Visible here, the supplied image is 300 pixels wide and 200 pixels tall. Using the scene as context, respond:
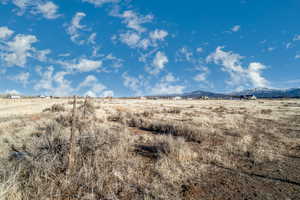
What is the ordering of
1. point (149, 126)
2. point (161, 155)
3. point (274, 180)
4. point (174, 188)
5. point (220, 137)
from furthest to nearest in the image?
point (149, 126)
point (220, 137)
point (161, 155)
point (274, 180)
point (174, 188)

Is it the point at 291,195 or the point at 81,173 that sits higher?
the point at 81,173

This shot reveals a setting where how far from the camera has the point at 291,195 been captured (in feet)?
14.9

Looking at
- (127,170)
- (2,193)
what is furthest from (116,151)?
(2,193)

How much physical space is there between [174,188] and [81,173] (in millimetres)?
2783

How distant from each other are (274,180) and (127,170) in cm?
479

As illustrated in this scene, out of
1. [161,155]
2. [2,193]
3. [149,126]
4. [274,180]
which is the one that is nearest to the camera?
[2,193]

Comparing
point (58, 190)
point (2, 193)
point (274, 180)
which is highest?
point (2, 193)

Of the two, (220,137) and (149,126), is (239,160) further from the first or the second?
(149,126)

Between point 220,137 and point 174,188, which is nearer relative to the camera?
point 174,188

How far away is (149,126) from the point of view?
14039mm

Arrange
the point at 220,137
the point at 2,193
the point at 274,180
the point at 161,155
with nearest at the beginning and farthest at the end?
1. the point at 2,193
2. the point at 274,180
3. the point at 161,155
4. the point at 220,137

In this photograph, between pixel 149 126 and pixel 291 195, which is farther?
pixel 149 126

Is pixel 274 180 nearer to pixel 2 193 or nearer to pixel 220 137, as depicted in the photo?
pixel 220 137

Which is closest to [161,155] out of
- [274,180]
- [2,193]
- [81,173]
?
[81,173]
